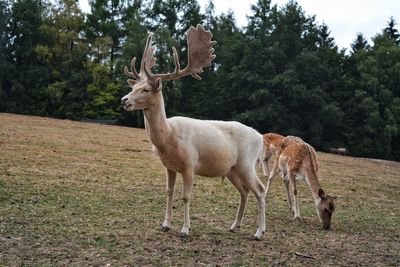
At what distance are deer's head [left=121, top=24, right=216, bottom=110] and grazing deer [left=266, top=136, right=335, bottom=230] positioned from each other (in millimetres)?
3400

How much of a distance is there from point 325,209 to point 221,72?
143 feet

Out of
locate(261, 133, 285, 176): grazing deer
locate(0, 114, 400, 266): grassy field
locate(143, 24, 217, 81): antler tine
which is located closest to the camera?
locate(0, 114, 400, 266): grassy field

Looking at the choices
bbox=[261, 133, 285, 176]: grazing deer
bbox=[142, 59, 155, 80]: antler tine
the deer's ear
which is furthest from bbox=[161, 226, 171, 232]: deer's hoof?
bbox=[261, 133, 285, 176]: grazing deer

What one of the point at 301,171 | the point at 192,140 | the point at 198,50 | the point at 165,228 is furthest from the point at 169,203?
the point at 301,171

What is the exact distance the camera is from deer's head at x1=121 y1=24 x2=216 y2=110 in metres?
7.22

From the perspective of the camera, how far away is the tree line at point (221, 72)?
46469mm

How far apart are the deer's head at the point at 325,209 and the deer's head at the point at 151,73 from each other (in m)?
3.52

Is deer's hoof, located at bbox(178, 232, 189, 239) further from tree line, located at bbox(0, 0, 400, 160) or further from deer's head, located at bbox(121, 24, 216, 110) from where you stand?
tree line, located at bbox(0, 0, 400, 160)

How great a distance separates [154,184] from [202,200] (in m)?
2.16

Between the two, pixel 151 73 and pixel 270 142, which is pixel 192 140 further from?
pixel 270 142

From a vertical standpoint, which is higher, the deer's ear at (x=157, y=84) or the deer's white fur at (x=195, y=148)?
the deer's ear at (x=157, y=84)

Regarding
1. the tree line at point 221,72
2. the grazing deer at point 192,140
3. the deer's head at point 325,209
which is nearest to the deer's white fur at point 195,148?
the grazing deer at point 192,140

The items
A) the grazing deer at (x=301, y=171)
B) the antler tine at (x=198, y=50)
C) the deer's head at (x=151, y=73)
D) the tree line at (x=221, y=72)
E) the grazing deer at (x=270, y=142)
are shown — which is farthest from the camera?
the tree line at (x=221, y=72)

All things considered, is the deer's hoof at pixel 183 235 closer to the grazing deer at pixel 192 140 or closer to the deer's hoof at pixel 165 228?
the grazing deer at pixel 192 140
